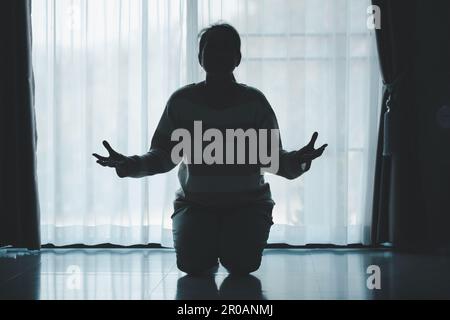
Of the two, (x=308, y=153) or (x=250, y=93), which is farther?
(x=250, y=93)

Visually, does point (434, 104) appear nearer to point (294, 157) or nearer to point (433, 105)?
point (433, 105)

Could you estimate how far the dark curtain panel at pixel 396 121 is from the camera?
275 centimetres

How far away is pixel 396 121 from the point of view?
8.93 ft

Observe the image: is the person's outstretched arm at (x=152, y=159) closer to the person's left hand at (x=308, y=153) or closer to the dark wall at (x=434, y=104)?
the person's left hand at (x=308, y=153)

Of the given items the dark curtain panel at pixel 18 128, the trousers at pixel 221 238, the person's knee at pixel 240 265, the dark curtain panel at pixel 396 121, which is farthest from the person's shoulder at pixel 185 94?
the dark curtain panel at pixel 396 121

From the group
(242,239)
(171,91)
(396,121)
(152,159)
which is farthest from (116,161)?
(396,121)

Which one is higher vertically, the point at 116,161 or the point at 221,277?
the point at 116,161

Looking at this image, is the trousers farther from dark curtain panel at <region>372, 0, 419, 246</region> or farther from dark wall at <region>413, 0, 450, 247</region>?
dark wall at <region>413, 0, 450, 247</region>

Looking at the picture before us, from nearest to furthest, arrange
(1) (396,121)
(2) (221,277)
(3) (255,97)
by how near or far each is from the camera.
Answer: (2) (221,277) → (3) (255,97) → (1) (396,121)

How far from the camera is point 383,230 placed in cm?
278

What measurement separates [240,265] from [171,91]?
3.49ft

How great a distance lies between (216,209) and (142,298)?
1.68ft

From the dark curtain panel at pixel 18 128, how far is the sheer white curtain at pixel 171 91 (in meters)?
0.12
